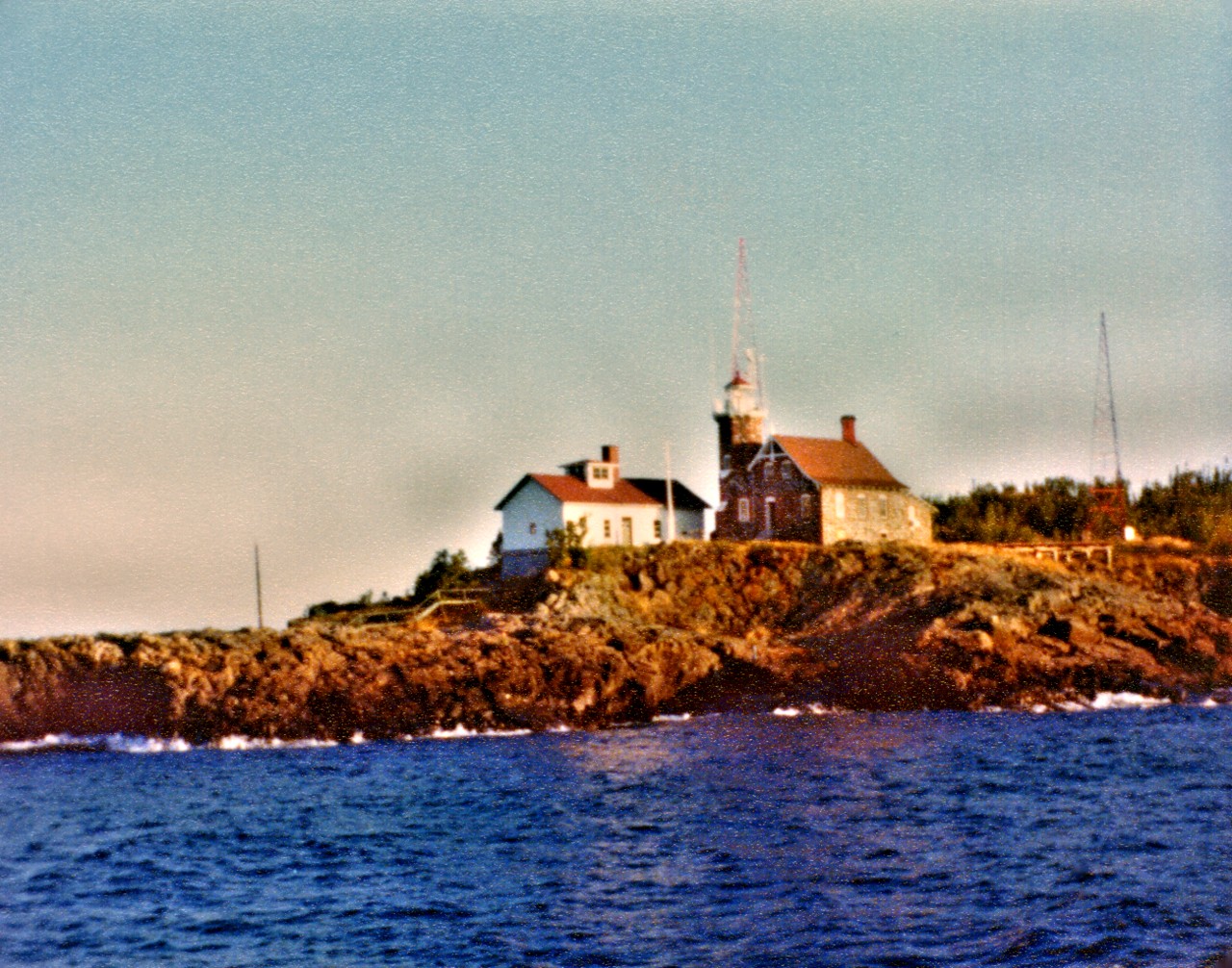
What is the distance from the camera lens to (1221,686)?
158 ft

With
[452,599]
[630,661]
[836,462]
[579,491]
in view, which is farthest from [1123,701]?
[452,599]

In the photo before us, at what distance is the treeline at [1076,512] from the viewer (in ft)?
205

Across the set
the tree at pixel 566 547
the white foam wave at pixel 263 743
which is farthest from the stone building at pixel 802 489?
the white foam wave at pixel 263 743

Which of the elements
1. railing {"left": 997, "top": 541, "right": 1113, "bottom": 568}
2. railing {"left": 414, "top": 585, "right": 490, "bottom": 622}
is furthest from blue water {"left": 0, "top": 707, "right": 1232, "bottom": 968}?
railing {"left": 997, "top": 541, "right": 1113, "bottom": 568}

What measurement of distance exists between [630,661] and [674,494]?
17467mm

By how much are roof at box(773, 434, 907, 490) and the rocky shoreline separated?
6.99 meters

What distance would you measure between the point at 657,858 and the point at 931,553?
33.3 meters

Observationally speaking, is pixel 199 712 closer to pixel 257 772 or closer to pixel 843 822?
pixel 257 772

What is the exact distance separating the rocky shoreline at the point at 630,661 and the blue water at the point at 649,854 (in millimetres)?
6066

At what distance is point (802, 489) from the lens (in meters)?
58.4

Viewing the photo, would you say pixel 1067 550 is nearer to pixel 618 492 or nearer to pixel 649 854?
pixel 618 492

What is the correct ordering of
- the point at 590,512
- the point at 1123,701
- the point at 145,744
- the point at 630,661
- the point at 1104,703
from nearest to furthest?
1. the point at 145,744
2. the point at 1104,703
3. the point at 1123,701
4. the point at 630,661
5. the point at 590,512

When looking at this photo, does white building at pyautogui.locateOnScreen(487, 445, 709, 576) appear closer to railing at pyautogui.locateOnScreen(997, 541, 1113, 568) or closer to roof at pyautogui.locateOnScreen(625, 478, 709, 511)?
roof at pyautogui.locateOnScreen(625, 478, 709, 511)

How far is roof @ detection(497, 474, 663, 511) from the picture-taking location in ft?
189
